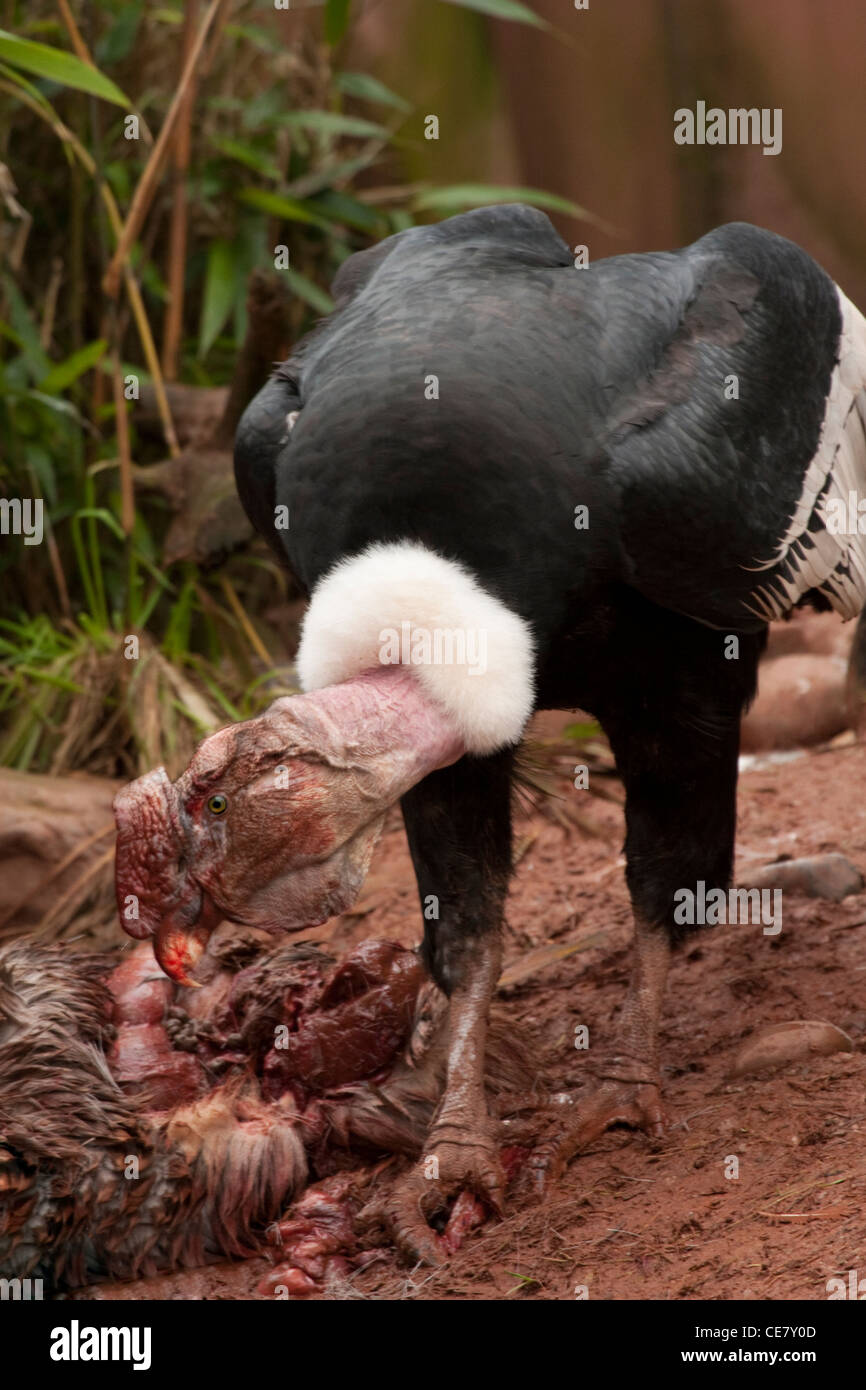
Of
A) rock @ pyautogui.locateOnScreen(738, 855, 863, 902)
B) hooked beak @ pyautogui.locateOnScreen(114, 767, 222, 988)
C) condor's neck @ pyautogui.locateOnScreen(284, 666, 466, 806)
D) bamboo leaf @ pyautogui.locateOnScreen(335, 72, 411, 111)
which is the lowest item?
hooked beak @ pyautogui.locateOnScreen(114, 767, 222, 988)

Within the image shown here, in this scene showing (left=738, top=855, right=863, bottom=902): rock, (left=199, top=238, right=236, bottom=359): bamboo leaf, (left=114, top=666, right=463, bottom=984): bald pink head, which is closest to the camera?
(left=114, top=666, right=463, bottom=984): bald pink head

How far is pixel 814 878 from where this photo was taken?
464 centimetres

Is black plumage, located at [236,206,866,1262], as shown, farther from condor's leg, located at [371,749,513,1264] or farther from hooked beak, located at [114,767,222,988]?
hooked beak, located at [114,767,222,988]

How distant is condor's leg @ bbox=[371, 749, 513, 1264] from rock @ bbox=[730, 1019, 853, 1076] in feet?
2.08

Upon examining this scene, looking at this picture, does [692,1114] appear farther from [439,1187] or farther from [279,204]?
[279,204]

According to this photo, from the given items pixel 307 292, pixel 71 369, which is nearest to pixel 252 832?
pixel 71 369

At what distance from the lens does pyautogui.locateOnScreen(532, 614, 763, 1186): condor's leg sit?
3.62 metres

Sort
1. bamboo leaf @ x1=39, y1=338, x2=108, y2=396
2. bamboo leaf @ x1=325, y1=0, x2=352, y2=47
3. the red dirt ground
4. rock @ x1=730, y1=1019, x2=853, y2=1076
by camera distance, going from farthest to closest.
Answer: bamboo leaf @ x1=39, y1=338, x2=108, y2=396, bamboo leaf @ x1=325, y1=0, x2=352, y2=47, rock @ x1=730, y1=1019, x2=853, y2=1076, the red dirt ground

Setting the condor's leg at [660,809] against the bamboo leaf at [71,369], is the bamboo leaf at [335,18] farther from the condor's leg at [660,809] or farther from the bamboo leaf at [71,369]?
the condor's leg at [660,809]

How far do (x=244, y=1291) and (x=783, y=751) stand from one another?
3456mm

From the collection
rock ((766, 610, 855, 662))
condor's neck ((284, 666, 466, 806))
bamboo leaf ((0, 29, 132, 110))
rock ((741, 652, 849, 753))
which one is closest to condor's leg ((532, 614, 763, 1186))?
condor's neck ((284, 666, 466, 806))

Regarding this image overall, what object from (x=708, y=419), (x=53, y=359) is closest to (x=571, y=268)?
(x=708, y=419)

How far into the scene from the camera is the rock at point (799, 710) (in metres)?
6.01

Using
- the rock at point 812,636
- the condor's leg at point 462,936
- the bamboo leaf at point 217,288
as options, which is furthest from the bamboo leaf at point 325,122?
the condor's leg at point 462,936
